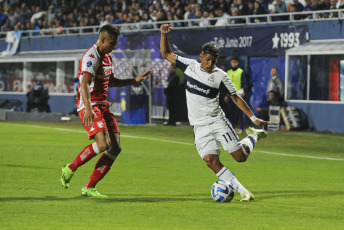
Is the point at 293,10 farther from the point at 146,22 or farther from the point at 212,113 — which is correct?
the point at 212,113

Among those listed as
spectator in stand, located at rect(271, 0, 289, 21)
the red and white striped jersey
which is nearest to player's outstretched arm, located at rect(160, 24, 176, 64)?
the red and white striped jersey

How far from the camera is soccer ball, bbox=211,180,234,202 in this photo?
10.2 metres

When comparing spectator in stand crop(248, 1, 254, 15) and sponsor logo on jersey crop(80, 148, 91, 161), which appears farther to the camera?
spectator in stand crop(248, 1, 254, 15)

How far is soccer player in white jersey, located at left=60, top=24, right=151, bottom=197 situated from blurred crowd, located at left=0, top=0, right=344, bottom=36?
16.8 metres

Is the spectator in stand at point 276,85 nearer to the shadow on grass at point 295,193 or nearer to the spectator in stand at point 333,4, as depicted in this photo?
the spectator in stand at point 333,4

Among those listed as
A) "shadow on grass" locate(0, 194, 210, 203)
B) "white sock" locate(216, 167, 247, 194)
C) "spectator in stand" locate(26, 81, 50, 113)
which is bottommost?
"spectator in stand" locate(26, 81, 50, 113)

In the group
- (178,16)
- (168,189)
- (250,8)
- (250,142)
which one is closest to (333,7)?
(250,8)

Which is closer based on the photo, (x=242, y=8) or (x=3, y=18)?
(x=242, y=8)

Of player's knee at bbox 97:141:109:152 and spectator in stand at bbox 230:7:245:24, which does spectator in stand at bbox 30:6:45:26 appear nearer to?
spectator in stand at bbox 230:7:245:24

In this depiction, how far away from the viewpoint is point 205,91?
10.7m

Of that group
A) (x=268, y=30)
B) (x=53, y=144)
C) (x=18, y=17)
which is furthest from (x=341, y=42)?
(x=18, y=17)

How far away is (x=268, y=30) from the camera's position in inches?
1130

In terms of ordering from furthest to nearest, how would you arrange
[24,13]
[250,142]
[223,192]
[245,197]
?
[24,13] → [250,142] → [245,197] → [223,192]

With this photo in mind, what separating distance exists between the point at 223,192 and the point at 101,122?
1.81 meters
